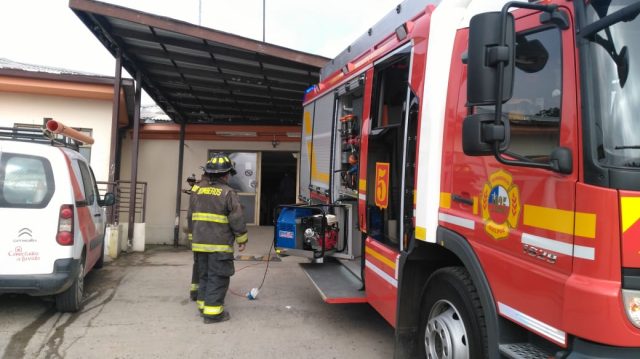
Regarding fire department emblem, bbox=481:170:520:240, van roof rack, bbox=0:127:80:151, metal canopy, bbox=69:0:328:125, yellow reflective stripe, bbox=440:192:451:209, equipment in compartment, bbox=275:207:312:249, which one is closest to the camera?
fire department emblem, bbox=481:170:520:240

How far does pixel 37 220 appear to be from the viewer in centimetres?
448

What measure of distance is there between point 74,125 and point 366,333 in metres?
8.53

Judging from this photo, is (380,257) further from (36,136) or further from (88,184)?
(36,136)

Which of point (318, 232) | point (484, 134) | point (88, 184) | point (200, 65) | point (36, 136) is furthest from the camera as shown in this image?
point (200, 65)

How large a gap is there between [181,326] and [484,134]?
3.87m

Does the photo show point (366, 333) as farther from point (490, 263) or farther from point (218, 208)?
→ point (490, 263)

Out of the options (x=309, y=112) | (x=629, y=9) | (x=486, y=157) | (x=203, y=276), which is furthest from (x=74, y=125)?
(x=629, y=9)

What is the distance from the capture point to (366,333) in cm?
473

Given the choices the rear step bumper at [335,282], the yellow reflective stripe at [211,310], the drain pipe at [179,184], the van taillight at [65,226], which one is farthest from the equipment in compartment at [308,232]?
the drain pipe at [179,184]

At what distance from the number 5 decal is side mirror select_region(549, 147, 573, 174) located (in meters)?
2.04

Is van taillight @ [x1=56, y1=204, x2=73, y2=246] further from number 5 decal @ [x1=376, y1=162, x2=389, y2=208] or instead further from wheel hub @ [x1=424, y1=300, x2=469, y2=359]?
wheel hub @ [x1=424, y1=300, x2=469, y2=359]

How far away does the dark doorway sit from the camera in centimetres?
1381


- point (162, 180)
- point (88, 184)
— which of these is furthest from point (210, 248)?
point (162, 180)

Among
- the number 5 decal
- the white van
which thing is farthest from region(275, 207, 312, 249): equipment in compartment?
the white van
